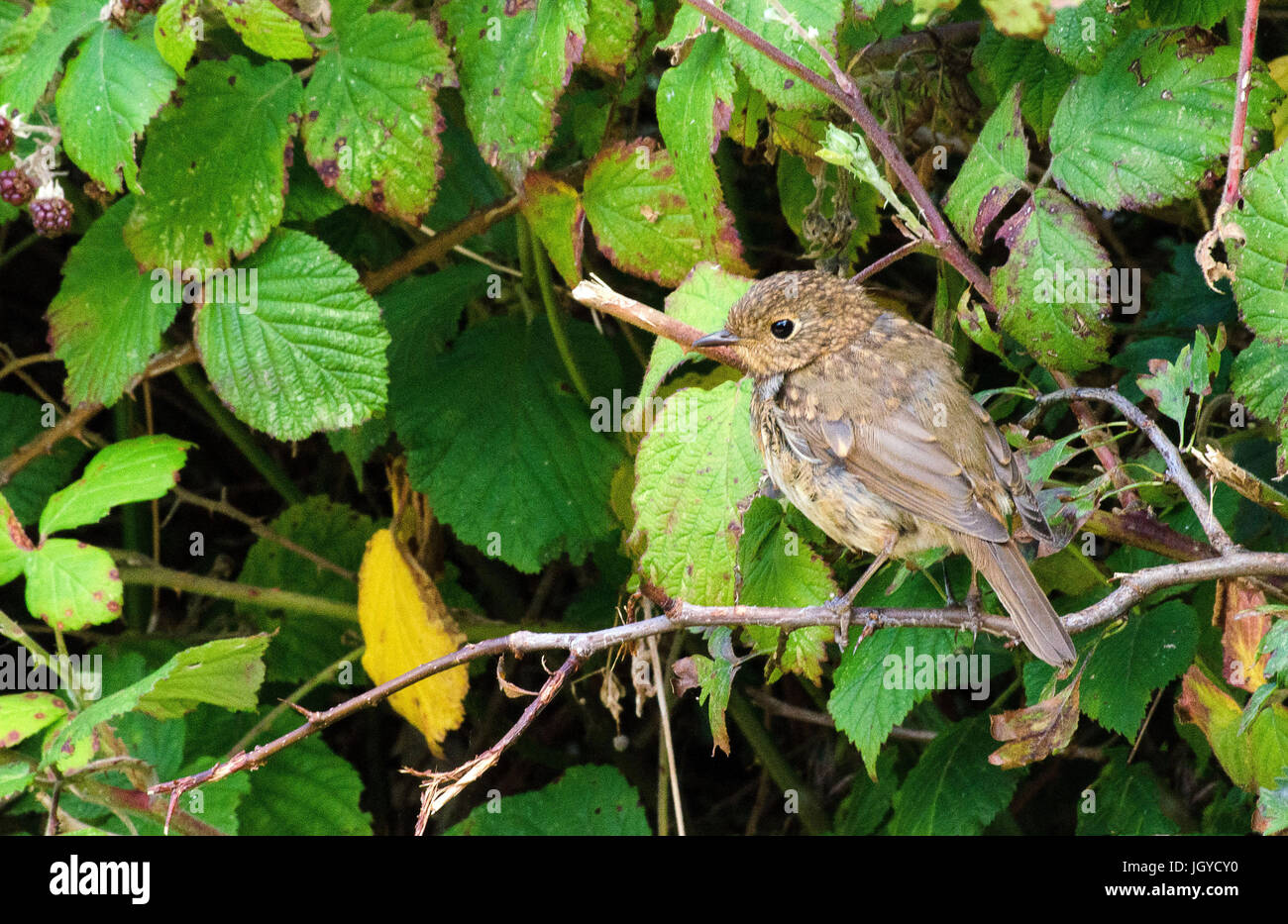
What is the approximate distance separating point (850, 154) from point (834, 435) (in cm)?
66

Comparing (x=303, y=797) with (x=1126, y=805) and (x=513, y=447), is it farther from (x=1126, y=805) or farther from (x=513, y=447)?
(x=1126, y=805)

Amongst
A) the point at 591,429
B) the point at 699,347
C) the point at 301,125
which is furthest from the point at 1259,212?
the point at 301,125

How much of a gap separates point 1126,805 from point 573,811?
1.46 m

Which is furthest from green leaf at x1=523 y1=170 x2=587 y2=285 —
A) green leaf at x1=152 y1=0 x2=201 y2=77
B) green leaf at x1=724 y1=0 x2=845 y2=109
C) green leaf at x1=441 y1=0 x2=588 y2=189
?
green leaf at x1=152 y1=0 x2=201 y2=77

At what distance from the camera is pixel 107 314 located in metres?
3.10

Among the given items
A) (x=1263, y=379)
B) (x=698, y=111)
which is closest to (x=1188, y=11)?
(x=1263, y=379)

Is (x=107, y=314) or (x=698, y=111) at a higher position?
(x=698, y=111)

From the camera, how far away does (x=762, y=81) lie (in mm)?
2352

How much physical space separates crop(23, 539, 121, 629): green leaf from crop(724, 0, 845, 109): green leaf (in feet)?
5.81

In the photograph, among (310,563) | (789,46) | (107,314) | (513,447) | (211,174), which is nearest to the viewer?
(789,46)

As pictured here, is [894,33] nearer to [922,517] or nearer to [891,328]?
[891,328]

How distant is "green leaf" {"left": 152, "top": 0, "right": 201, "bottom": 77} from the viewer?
2.54 meters

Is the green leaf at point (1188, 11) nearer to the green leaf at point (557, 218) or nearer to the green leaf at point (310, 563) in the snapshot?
the green leaf at point (557, 218)

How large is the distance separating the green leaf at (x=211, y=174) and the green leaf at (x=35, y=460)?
3.56 feet
